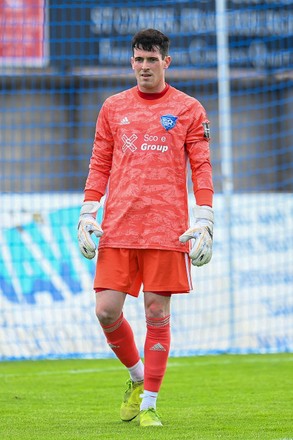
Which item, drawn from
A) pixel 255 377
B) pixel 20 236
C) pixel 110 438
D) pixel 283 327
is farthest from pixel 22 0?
Answer: pixel 110 438

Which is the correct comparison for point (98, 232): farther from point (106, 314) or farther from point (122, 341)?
point (122, 341)

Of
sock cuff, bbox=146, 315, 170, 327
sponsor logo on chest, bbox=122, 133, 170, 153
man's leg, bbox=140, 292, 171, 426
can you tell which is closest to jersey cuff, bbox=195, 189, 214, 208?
sponsor logo on chest, bbox=122, 133, 170, 153

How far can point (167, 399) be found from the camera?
6996 millimetres

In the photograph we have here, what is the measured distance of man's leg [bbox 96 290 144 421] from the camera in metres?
5.68

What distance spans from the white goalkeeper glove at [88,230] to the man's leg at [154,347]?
0.37 m

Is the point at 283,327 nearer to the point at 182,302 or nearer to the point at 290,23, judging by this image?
the point at 182,302

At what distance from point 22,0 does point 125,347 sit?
8369 mm

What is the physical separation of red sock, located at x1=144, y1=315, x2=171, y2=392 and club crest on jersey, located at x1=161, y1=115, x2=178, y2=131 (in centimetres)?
98

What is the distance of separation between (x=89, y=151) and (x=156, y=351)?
986 cm

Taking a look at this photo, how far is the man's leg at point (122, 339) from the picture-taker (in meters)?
5.68

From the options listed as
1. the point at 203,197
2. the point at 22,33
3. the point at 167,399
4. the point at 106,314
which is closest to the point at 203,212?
the point at 203,197

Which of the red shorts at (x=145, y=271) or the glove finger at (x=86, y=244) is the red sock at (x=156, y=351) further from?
the glove finger at (x=86, y=244)

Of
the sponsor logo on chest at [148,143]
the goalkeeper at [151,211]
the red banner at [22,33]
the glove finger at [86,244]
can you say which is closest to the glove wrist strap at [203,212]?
the goalkeeper at [151,211]

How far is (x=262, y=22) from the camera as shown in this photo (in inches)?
544
